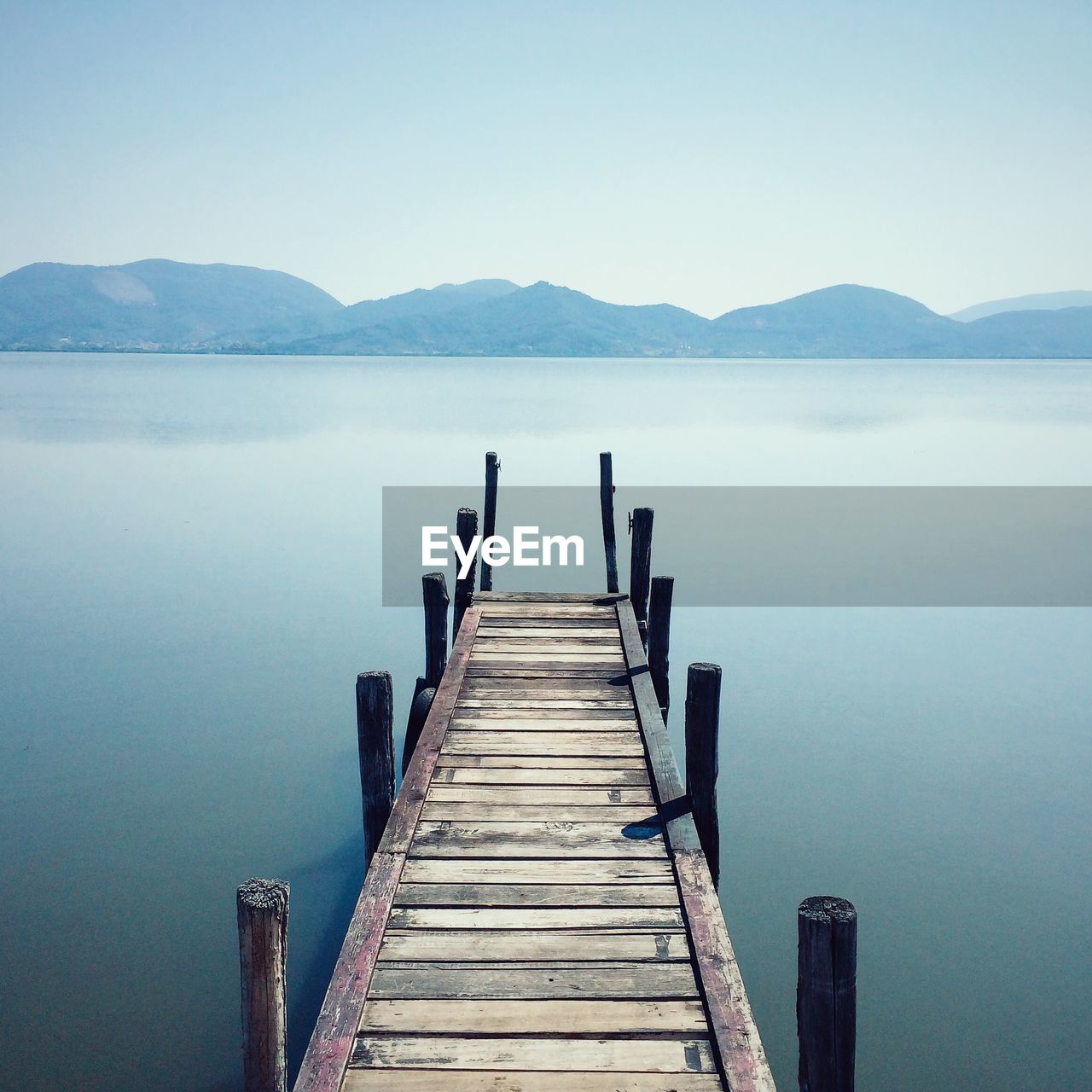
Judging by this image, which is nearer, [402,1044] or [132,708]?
[402,1044]

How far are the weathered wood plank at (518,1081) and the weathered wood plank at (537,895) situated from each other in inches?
46.9

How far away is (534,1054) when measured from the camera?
160 inches

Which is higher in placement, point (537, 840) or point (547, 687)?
point (547, 687)

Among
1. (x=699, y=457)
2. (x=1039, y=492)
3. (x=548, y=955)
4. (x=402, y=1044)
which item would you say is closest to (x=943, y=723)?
(x=548, y=955)

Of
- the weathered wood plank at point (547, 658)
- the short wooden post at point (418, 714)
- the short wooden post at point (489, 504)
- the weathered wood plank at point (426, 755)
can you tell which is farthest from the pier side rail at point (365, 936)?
the short wooden post at point (489, 504)

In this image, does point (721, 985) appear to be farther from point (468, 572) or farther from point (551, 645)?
point (468, 572)

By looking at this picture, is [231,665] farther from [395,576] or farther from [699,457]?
[699,457]

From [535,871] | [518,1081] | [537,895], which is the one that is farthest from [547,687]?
[518,1081]

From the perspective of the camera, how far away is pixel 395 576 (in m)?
20.0

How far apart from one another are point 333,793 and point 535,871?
5525 millimetres

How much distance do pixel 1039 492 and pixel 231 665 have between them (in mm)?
27530

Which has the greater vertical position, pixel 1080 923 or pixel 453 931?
pixel 453 931

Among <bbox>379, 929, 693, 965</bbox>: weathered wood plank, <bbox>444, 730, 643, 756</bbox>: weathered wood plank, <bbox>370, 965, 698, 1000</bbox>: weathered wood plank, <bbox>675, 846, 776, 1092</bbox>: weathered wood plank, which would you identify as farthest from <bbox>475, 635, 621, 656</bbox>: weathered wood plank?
<bbox>370, 965, 698, 1000</bbox>: weathered wood plank

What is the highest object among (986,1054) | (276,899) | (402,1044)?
(276,899)
